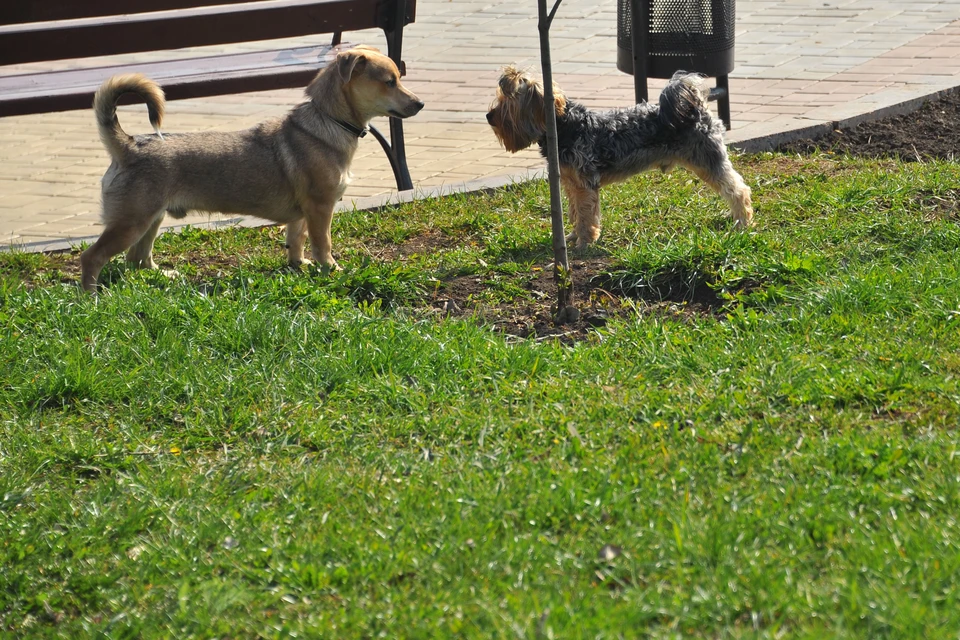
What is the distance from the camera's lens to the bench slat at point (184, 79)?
6.68 metres

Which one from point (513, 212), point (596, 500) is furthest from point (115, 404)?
point (513, 212)

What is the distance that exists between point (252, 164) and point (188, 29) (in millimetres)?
1455

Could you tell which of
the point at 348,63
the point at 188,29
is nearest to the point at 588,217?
the point at 348,63

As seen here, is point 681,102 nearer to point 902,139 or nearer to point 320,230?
point 320,230

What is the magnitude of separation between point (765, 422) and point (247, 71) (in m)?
4.62

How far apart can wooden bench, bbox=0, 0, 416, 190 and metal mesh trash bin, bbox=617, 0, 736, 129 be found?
169 cm

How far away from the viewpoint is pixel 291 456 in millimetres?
4039

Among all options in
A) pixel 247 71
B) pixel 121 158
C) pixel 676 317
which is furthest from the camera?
pixel 247 71

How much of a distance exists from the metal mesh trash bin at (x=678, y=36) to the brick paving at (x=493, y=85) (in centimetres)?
62

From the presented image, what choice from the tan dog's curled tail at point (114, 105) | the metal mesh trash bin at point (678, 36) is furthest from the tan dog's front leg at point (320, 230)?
the metal mesh trash bin at point (678, 36)

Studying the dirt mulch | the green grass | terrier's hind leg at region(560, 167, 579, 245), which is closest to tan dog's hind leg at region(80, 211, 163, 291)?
the green grass

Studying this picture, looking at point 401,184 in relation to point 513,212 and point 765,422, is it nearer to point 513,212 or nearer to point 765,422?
point 513,212

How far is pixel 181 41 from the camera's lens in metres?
6.96

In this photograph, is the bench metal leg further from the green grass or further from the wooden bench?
the green grass
